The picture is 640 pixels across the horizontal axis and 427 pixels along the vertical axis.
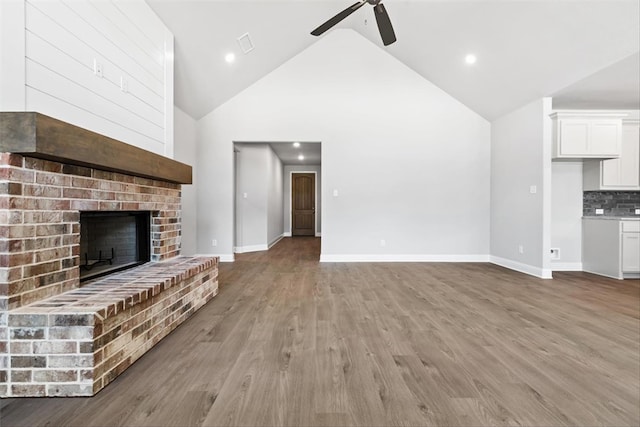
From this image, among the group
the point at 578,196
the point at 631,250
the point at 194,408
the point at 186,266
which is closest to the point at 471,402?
the point at 194,408

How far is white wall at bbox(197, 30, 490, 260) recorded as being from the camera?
5367 mm

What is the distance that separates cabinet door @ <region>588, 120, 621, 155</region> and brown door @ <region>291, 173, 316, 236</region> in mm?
7511

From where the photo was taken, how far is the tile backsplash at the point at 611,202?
4.77 meters

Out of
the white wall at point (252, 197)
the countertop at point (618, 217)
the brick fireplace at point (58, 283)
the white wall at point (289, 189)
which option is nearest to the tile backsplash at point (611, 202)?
the countertop at point (618, 217)

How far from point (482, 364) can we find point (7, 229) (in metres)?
2.51

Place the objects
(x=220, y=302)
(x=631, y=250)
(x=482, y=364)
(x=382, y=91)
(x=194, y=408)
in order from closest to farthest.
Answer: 1. (x=194, y=408)
2. (x=482, y=364)
3. (x=220, y=302)
4. (x=631, y=250)
5. (x=382, y=91)

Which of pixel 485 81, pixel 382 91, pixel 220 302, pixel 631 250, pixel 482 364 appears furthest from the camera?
pixel 382 91

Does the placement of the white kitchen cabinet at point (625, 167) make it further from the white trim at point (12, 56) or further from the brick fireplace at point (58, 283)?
the white trim at point (12, 56)

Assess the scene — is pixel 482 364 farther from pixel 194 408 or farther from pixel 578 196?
pixel 578 196

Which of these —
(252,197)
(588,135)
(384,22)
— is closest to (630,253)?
(588,135)

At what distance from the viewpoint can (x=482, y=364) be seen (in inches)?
72.3

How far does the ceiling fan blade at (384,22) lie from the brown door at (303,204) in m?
7.79

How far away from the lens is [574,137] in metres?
4.25

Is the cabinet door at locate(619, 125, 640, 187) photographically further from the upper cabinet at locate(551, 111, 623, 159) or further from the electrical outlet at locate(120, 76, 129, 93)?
the electrical outlet at locate(120, 76, 129, 93)
